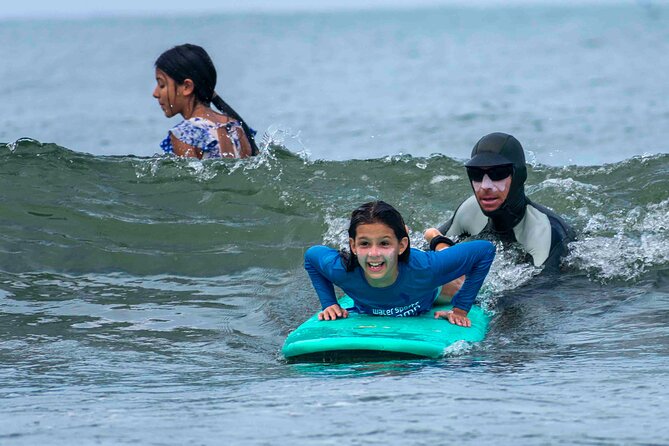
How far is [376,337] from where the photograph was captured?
6.84 metres

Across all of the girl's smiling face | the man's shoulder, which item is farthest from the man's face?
the girl's smiling face

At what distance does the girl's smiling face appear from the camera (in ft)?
22.6

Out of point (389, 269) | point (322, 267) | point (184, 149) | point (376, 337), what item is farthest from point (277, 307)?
point (376, 337)

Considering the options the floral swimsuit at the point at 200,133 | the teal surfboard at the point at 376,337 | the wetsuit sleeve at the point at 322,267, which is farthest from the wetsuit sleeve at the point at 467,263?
the floral swimsuit at the point at 200,133

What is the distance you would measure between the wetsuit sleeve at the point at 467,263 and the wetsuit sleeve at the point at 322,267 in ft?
2.02

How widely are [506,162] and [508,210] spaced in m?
0.40

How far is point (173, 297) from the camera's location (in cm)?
931

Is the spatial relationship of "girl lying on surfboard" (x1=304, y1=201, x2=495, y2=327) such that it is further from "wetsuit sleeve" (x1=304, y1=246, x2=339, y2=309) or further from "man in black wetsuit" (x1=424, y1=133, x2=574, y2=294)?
"man in black wetsuit" (x1=424, y1=133, x2=574, y2=294)

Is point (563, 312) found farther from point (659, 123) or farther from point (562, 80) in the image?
point (562, 80)

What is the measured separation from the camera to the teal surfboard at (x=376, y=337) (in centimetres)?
678

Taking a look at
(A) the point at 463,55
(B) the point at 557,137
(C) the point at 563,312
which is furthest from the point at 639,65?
(C) the point at 563,312

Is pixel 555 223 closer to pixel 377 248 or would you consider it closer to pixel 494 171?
pixel 494 171

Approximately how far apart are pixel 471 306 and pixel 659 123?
19.0 meters

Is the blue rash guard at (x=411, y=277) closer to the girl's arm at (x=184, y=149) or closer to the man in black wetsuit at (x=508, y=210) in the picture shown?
the man in black wetsuit at (x=508, y=210)
